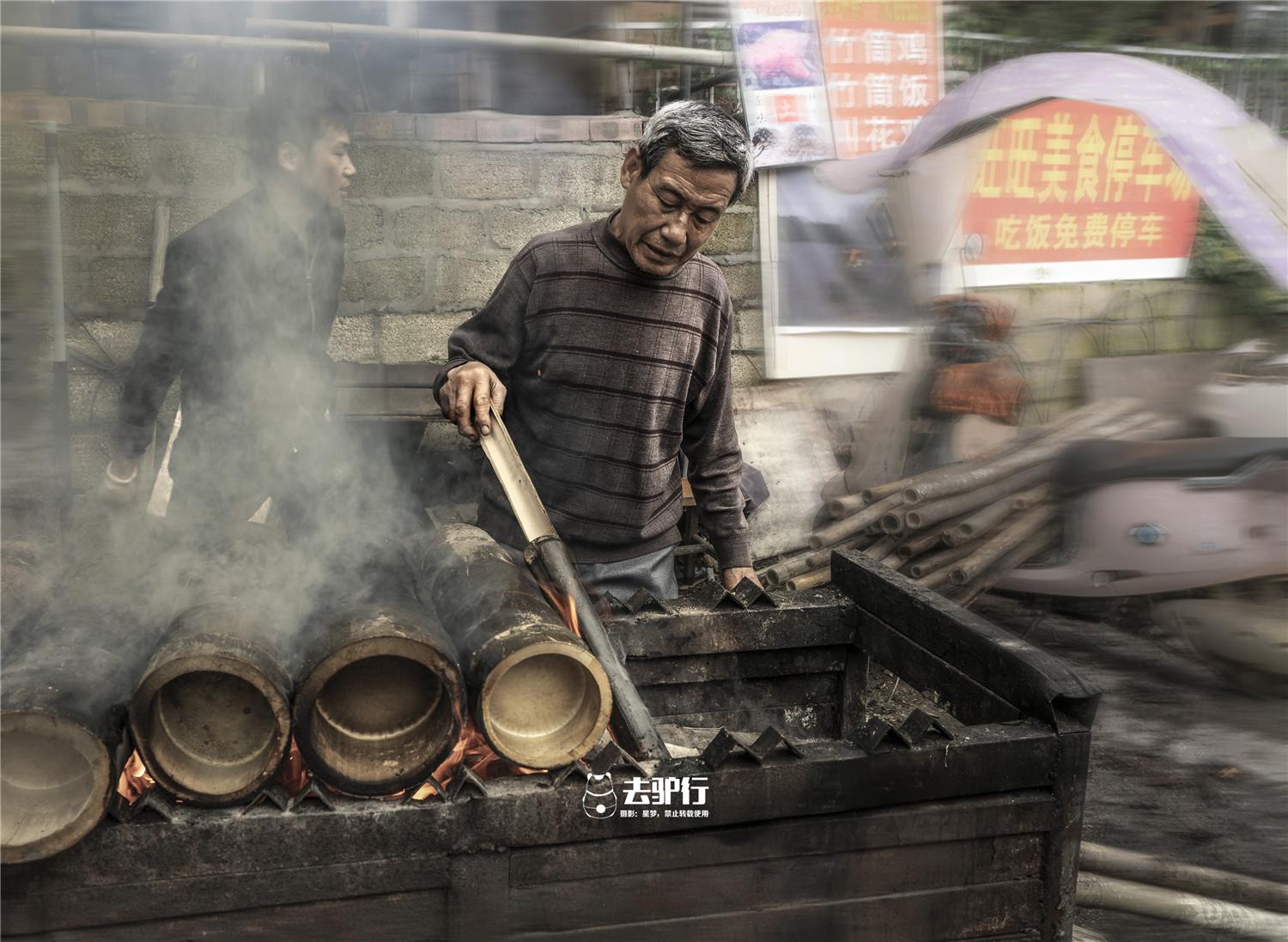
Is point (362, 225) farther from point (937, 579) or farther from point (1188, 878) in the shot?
point (1188, 878)

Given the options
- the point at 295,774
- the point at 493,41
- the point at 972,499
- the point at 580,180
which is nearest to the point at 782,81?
the point at 580,180

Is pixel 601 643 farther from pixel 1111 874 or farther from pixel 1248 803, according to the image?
pixel 1248 803

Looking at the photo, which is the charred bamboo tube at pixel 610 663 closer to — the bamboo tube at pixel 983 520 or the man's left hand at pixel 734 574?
the man's left hand at pixel 734 574

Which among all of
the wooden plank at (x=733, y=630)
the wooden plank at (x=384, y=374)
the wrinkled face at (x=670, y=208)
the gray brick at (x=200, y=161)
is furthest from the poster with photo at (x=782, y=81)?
the wooden plank at (x=733, y=630)

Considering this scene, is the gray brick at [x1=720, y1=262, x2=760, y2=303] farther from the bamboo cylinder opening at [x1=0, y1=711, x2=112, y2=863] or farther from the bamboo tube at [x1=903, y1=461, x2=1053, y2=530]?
the bamboo cylinder opening at [x1=0, y1=711, x2=112, y2=863]

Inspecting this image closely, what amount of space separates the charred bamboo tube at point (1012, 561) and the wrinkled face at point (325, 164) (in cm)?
368

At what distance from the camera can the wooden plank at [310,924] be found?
184cm

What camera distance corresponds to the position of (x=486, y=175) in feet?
17.2

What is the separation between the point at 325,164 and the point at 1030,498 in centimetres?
395

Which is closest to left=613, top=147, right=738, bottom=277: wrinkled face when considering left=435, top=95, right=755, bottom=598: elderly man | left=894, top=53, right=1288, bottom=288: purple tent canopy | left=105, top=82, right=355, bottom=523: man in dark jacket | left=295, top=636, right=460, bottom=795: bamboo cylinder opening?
left=435, top=95, right=755, bottom=598: elderly man

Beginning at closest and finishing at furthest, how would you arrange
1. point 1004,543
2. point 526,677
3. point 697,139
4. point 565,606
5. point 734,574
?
point 526,677, point 565,606, point 697,139, point 734,574, point 1004,543

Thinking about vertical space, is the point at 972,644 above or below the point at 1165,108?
below

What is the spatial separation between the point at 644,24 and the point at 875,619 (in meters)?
4.03

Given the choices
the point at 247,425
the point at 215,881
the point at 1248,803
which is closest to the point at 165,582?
the point at 215,881
